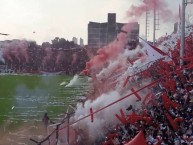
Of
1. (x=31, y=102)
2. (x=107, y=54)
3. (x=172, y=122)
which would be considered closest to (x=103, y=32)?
(x=107, y=54)

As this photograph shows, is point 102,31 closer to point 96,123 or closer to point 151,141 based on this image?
point 96,123

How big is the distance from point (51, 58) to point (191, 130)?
45800mm

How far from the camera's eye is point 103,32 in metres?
39.2

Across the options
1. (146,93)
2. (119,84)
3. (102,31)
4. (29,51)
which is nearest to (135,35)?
(102,31)

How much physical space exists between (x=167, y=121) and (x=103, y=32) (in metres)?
28.3

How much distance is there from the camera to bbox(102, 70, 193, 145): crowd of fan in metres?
10.7

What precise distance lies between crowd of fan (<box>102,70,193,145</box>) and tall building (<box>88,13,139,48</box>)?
21.5 meters

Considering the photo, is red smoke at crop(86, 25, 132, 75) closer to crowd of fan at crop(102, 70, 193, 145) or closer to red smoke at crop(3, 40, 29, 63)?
crowd of fan at crop(102, 70, 193, 145)

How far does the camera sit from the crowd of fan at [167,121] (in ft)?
35.1

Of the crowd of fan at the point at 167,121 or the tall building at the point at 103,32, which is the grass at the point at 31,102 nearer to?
the tall building at the point at 103,32

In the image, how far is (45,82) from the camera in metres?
43.5

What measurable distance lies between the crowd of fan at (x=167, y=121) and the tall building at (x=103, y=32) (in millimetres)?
21469

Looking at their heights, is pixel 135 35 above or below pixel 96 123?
above

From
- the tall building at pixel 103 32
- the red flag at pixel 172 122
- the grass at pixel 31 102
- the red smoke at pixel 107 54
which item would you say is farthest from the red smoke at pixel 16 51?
the red flag at pixel 172 122
